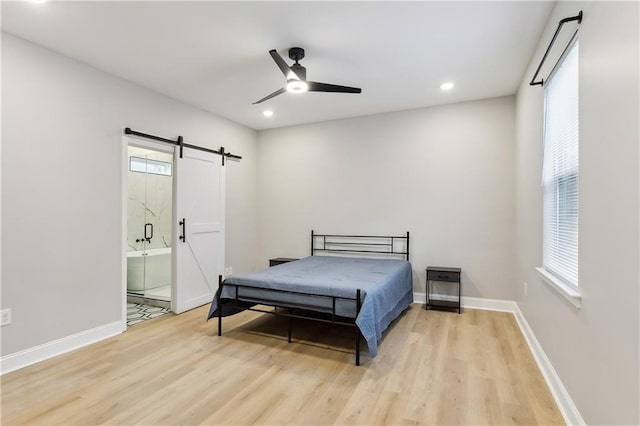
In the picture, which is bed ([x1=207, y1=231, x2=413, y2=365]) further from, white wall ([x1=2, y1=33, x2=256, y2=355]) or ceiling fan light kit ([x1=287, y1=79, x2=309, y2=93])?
ceiling fan light kit ([x1=287, y1=79, x2=309, y2=93])

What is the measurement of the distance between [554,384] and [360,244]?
316 centimetres

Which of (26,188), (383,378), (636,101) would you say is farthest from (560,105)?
(26,188)

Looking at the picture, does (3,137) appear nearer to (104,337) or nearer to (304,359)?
(104,337)

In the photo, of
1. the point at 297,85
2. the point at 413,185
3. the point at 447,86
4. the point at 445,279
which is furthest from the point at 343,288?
the point at 447,86

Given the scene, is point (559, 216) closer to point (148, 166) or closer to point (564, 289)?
point (564, 289)

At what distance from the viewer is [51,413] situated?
2.16 metres

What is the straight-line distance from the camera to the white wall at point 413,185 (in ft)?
14.7

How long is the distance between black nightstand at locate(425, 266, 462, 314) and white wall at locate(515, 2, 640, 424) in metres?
2.02

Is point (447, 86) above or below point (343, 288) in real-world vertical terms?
above

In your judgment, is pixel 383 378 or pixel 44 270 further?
pixel 44 270

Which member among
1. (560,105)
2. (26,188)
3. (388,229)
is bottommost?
(388,229)

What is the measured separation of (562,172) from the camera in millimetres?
2365

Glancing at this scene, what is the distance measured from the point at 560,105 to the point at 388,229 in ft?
9.54

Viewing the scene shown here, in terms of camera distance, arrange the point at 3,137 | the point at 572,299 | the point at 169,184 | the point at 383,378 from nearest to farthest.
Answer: the point at 572,299
the point at 383,378
the point at 3,137
the point at 169,184
